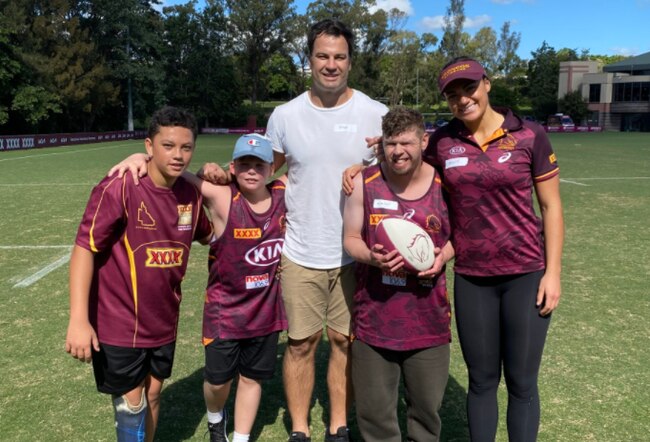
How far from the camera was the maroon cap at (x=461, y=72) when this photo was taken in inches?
102

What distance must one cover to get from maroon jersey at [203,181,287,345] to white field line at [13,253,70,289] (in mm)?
4281

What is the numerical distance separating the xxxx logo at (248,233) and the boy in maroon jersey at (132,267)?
260mm

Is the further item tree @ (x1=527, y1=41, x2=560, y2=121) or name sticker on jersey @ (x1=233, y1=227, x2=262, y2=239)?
tree @ (x1=527, y1=41, x2=560, y2=121)

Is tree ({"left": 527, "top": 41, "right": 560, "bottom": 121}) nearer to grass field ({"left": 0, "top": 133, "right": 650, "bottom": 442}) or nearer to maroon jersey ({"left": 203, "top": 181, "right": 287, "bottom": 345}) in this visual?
grass field ({"left": 0, "top": 133, "right": 650, "bottom": 442})

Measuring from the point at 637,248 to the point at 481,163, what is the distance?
641 centimetres

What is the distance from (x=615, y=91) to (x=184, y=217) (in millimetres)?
76795

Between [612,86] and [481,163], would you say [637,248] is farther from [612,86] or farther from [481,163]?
[612,86]

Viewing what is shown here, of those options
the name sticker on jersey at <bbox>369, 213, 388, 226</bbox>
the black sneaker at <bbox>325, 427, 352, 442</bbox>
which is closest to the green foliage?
the black sneaker at <bbox>325, 427, 352, 442</bbox>

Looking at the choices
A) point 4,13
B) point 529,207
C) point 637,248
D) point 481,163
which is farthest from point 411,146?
point 4,13

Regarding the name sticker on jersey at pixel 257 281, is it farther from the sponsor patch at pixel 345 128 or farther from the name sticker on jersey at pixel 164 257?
the sponsor patch at pixel 345 128

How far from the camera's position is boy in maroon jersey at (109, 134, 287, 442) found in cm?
297

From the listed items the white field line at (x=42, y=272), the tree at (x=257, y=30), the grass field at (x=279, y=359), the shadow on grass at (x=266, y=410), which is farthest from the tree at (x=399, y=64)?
the shadow on grass at (x=266, y=410)

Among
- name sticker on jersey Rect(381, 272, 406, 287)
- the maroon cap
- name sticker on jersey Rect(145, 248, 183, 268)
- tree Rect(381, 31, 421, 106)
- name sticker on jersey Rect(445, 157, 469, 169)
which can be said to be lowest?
name sticker on jersey Rect(381, 272, 406, 287)

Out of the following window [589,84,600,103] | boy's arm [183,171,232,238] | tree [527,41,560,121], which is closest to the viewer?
boy's arm [183,171,232,238]
